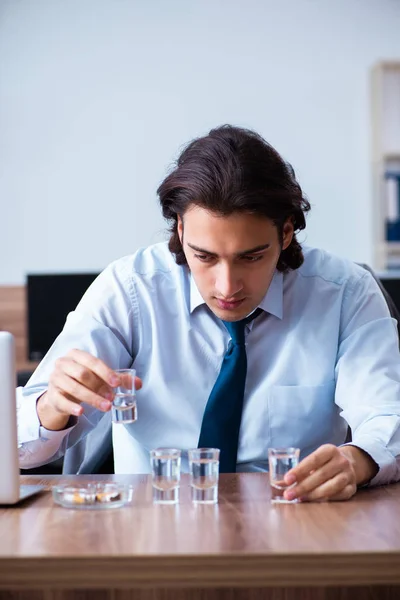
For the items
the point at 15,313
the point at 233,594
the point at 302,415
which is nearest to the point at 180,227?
the point at 302,415

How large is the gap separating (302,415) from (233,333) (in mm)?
233

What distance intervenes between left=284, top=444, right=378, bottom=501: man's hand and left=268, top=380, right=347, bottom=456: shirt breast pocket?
1.47 ft

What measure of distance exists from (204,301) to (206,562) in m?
0.88

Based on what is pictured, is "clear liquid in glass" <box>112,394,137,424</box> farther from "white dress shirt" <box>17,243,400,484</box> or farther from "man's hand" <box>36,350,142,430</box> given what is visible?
"white dress shirt" <box>17,243,400,484</box>

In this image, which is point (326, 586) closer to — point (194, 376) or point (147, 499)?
point (147, 499)

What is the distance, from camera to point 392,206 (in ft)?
17.4

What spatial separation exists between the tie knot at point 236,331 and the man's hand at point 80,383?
428mm

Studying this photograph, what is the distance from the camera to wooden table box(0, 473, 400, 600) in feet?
3.69

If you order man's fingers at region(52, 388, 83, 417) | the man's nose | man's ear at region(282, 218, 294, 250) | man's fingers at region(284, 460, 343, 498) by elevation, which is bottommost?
man's fingers at region(284, 460, 343, 498)

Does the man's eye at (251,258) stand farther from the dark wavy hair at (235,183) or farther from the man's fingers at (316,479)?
the man's fingers at (316,479)

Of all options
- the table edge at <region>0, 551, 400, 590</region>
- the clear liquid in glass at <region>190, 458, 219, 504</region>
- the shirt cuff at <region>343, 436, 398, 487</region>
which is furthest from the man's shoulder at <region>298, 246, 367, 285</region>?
the table edge at <region>0, 551, 400, 590</region>

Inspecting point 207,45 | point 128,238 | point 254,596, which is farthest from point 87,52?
point 254,596

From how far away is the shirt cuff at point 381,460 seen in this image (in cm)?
158

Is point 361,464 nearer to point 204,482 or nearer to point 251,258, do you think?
point 204,482
